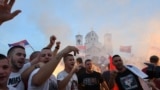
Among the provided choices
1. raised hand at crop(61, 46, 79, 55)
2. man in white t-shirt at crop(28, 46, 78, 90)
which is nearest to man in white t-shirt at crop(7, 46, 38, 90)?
man in white t-shirt at crop(28, 46, 78, 90)

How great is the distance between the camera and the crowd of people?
3172mm

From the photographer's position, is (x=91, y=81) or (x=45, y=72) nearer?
(x=45, y=72)

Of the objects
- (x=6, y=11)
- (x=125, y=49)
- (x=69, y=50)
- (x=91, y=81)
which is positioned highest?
(x=6, y=11)

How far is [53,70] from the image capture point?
3143 mm

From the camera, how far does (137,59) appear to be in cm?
2734

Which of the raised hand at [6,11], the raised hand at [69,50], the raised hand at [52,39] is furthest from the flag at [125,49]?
the raised hand at [69,50]

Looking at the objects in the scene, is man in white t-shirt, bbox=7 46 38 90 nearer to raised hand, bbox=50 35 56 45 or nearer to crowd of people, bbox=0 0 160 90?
crowd of people, bbox=0 0 160 90

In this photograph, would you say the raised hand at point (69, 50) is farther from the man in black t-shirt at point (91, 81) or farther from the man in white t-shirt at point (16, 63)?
the man in black t-shirt at point (91, 81)

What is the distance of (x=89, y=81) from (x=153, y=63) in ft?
4.92

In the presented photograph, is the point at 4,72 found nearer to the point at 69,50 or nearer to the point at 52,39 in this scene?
the point at 69,50

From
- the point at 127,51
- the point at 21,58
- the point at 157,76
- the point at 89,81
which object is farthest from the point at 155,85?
the point at 127,51

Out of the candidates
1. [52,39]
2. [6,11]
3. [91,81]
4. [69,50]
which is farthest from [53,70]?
[91,81]

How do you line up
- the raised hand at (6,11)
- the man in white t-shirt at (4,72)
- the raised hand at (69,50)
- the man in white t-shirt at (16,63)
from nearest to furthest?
the man in white t-shirt at (4,72)
the raised hand at (69,50)
the raised hand at (6,11)
the man in white t-shirt at (16,63)

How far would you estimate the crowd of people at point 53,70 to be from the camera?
317cm
